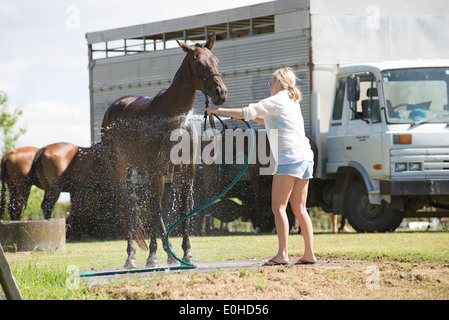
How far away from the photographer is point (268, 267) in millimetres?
6801

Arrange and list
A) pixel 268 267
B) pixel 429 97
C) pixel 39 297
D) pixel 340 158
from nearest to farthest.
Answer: pixel 39 297 → pixel 268 267 → pixel 429 97 → pixel 340 158

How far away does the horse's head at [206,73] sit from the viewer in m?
7.11

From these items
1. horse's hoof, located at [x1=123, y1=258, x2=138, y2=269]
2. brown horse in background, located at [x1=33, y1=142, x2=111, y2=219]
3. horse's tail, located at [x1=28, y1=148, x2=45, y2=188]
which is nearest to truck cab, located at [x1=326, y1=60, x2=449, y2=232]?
brown horse in background, located at [x1=33, y1=142, x2=111, y2=219]

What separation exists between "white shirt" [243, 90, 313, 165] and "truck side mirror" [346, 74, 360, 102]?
277 inches

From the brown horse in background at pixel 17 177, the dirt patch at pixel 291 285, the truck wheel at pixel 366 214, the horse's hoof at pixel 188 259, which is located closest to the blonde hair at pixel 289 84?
the dirt patch at pixel 291 285

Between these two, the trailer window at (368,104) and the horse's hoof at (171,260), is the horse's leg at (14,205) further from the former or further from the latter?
the horse's hoof at (171,260)

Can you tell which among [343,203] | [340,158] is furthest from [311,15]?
[343,203]

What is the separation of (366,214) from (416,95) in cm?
264

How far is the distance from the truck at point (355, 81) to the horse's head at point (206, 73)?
684 cm

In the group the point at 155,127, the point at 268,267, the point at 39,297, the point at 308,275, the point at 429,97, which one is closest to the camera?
the point at 39,297

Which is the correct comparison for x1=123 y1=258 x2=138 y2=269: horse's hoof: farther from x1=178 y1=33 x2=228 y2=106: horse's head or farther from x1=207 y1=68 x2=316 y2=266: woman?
x1=178 y1=33 x2=228 y2=106: horse's head
